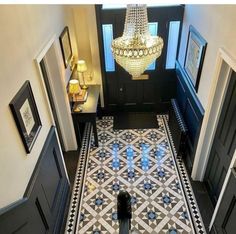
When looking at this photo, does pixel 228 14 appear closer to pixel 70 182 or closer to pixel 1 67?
pixel 1 67

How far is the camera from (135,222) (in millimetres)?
3275

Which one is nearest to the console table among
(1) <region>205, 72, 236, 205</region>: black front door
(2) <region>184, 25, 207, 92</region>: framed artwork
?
(2) <region>184, 25, 207, 92</region>: framed artwork

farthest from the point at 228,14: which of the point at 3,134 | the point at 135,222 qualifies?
the point at 135,222

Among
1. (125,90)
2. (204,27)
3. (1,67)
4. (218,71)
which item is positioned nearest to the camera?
(1,67)

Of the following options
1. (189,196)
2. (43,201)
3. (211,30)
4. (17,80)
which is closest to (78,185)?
(43,201)

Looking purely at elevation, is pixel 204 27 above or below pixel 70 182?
above

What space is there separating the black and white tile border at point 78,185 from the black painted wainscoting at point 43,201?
118mm

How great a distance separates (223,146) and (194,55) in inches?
55.2

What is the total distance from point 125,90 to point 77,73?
107 cm

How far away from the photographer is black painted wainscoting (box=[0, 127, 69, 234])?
203 centimetres

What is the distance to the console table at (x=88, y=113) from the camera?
13.6 feet

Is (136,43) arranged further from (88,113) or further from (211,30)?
(88,113)

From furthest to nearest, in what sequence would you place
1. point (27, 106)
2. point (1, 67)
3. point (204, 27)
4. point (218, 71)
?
point (204, 27)
point (218, 71)
point (27, 106)
point (1, 67)

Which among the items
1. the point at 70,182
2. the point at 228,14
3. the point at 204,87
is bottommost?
the point at 70,182
